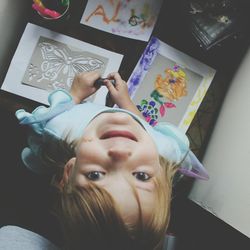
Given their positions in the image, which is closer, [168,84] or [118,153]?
[118,153]

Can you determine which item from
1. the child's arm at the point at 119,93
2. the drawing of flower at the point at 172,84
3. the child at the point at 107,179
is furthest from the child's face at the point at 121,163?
the drawing of flower at the point at 172,84

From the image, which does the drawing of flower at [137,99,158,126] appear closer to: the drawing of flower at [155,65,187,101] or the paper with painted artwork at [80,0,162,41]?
the drawing of flower at [155,65,187,101]

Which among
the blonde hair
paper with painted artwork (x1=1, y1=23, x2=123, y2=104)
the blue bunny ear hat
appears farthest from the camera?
paper with painted artwork (x1=1, y1=23, x2=123, y2=104)

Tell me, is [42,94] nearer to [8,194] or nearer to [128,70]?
[128,70]

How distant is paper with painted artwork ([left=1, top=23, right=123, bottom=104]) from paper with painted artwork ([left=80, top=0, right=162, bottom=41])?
7 centimetres

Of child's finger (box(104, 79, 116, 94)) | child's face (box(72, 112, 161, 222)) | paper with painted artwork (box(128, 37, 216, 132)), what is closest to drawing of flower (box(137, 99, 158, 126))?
paper with painted artwork (box(128, 37, 216, 132))

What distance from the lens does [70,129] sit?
29.2 inches

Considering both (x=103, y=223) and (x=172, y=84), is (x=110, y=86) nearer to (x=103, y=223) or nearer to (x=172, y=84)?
(x=172, y=84)

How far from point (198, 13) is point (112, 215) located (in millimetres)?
574

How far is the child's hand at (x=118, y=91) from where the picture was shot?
2.75 feet

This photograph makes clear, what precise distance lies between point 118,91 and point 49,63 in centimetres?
20

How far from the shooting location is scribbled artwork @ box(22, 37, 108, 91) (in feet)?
2.87

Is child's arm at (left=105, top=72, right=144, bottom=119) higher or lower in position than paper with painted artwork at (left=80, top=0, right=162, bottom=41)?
lower

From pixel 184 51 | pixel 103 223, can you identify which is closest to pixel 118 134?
pixel 103 223
